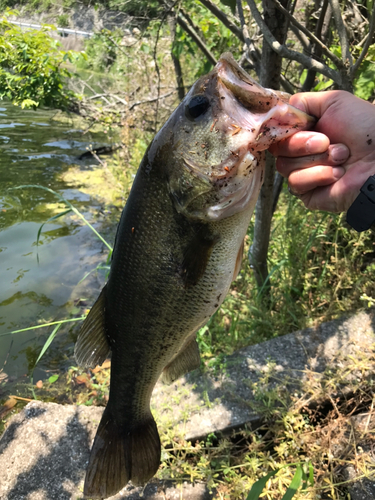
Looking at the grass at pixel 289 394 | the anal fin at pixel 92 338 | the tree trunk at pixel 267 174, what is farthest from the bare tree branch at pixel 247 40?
the anal fin at pixel 92 338

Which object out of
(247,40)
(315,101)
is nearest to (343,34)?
(247,40)

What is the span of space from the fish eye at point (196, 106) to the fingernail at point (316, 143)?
1.45 ft

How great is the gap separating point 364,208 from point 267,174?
4.18 feet

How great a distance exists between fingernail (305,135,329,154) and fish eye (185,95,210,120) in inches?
17.4

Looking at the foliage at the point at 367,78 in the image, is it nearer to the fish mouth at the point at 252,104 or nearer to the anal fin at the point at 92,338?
the fish mouth at the point at 252,104

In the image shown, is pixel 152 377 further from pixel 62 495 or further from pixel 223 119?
pixel 223 119

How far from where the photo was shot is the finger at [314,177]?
1.43 metres

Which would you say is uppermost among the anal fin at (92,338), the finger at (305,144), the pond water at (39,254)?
the finger at (305,144)

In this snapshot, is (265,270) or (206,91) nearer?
(206,91)

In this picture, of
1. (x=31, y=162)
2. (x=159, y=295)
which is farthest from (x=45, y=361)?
(x=31, y=162)

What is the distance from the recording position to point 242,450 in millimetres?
2277

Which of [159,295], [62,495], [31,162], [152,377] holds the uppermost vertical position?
[159,295]

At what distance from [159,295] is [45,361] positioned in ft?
9.69

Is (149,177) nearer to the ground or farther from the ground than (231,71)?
nearer to the ground
